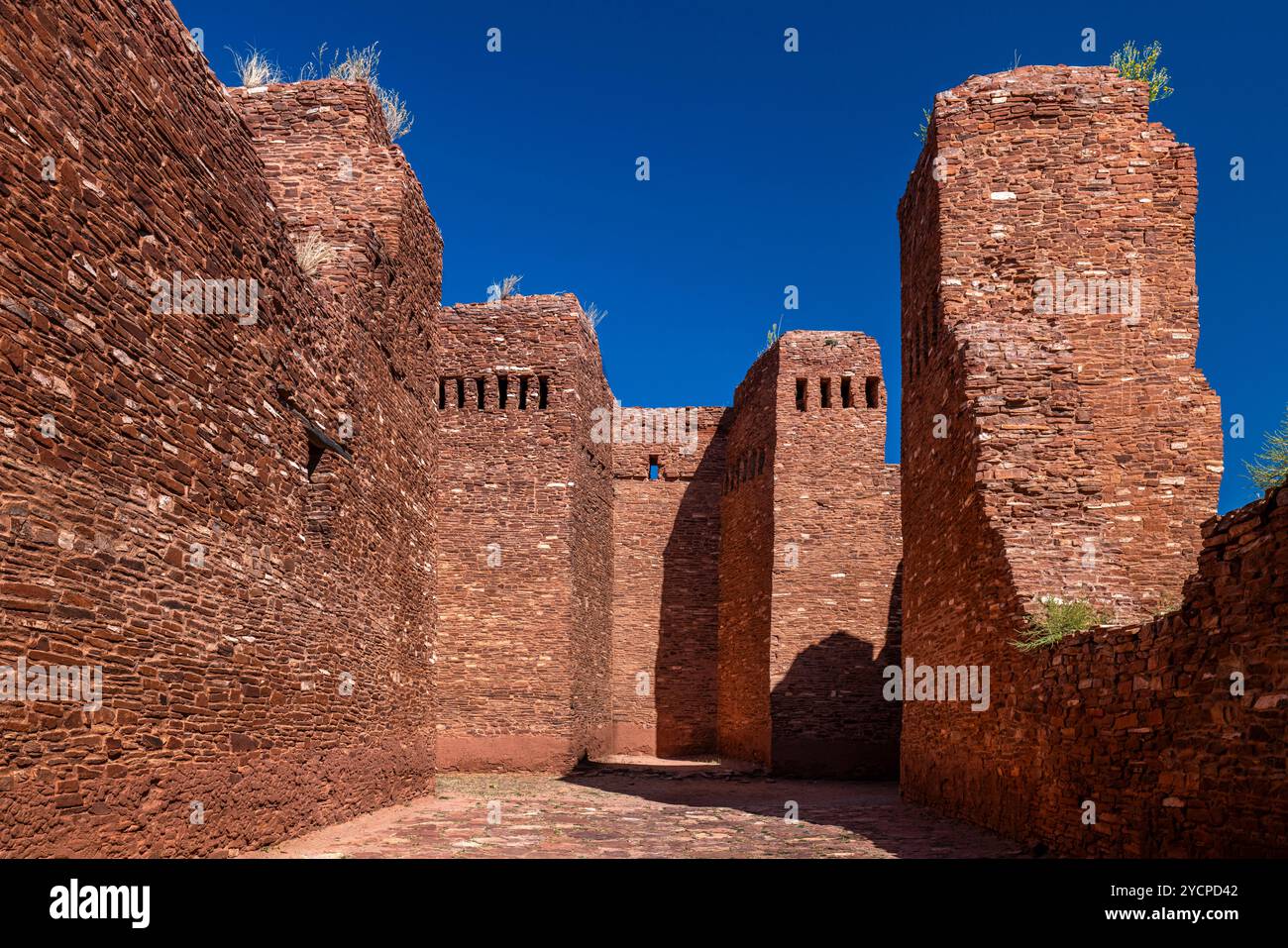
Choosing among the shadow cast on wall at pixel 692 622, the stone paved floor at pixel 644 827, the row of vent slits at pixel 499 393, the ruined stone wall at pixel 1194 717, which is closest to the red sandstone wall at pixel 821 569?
the shadow cast on wall at pixel 692 622

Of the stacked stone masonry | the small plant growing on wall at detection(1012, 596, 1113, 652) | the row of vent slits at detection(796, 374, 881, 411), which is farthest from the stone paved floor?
the row of vent slits at detection(796, 374, 881, 411)

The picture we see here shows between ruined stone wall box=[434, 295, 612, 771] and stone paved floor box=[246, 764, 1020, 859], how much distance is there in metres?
2.21

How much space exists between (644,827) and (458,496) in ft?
34.3

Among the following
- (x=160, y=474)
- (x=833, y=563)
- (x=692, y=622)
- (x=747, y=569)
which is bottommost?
(x=692, y=622)

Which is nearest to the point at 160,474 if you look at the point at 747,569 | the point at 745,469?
the point at 747,569

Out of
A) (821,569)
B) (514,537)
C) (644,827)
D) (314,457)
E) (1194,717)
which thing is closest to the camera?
(1194,717)

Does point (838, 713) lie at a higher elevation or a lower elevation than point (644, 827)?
lower

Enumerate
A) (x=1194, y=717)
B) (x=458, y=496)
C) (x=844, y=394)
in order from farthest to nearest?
(x=844, y=394), (x=458, y=496), (x=1194, y=717)

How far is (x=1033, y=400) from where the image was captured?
→ 10.8 m

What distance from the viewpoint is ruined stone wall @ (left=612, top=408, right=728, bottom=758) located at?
2523 centimetres

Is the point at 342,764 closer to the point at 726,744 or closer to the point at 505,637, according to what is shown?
the point at 505,637

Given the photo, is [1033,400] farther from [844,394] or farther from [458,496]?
[458,496]

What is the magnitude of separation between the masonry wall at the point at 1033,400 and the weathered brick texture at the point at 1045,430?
0.02 m

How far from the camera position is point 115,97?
261 inches
